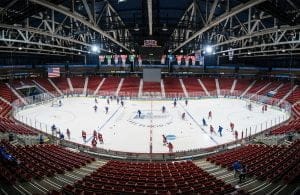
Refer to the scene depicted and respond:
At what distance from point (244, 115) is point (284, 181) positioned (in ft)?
78.8

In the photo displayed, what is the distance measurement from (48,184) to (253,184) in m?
9.76

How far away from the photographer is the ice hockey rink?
80.7 feet

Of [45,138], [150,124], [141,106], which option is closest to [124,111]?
[141,106]

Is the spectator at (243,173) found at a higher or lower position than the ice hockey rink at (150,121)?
higher

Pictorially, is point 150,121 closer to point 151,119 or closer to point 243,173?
point 151,119

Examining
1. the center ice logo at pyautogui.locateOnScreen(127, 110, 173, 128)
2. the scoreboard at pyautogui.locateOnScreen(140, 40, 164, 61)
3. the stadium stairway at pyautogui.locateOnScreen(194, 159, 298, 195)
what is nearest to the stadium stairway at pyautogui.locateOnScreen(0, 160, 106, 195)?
the stadium stairway at pyautogui.locateOnScreen(194, 159, 298, 195)

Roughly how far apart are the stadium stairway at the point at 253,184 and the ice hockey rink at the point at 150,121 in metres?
7.53

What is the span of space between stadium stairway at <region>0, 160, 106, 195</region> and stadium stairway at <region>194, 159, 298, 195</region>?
290 inches

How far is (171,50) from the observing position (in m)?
32.4

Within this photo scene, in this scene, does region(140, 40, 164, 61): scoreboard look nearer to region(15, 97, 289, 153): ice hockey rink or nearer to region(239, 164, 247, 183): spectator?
region(15, 97, 289, 153): ice hockey rink

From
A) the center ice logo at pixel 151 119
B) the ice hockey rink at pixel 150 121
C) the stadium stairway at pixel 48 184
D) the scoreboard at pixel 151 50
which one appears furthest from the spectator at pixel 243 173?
the center ice logo at pixel 151 119

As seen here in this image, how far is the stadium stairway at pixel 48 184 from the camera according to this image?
11031 mm

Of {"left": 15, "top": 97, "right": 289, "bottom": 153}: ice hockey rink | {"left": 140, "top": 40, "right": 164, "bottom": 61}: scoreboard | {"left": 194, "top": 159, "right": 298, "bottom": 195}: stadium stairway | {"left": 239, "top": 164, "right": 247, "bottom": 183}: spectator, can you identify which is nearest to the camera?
{"left": 194, "top": 159, "right": 298, "bottom": 195}: stadium stairway

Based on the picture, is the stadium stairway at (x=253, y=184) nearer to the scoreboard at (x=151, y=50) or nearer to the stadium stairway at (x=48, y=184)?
the stadium stairway at (x=48, y=184)
